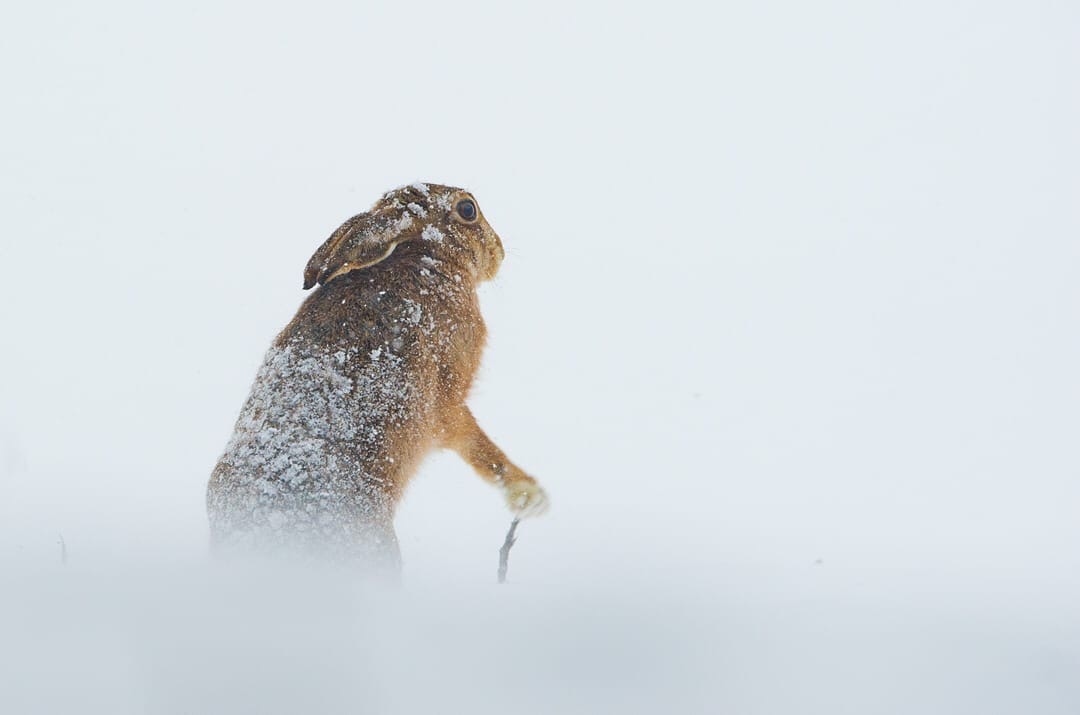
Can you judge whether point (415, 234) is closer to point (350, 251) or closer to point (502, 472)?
point (350, 251)

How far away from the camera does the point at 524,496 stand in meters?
4.19

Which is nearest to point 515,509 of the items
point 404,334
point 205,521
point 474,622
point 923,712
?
point 404,334

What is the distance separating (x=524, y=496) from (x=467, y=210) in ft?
4.85

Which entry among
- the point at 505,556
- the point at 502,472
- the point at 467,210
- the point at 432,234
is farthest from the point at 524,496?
the point at 467,210

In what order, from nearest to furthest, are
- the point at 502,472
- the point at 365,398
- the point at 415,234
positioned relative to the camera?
the point at 365,398
the point at 502,472
the point at 415,234

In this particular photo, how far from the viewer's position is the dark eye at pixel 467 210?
15.4ft

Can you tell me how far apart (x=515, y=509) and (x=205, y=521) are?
129cm

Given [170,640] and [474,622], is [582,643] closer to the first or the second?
[474,622]

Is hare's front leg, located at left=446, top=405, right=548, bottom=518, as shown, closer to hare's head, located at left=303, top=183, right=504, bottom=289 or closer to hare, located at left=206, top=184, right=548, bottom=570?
hare, located at left=206, top=184, right=548, bottom=570

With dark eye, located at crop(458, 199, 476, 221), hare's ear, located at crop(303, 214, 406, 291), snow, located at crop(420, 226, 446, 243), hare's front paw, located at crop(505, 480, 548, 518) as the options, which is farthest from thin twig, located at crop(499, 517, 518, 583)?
dark eye, located at crop(458, 199, 476, 221)

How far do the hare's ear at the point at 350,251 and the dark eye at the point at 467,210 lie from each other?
658 millimetres

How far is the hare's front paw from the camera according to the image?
13.7 feet

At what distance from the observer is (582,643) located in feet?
6.09

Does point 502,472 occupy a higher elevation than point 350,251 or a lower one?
lower
